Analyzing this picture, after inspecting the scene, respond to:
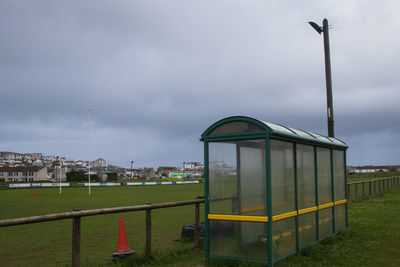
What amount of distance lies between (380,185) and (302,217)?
66.3 feet

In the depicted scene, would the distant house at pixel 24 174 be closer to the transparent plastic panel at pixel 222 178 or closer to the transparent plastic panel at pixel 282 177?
the transparent plastic panel at pixel 222 178

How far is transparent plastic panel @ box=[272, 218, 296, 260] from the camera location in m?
7.24

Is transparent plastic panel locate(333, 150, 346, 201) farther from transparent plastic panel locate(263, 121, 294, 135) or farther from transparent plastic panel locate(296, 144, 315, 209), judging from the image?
transparent plastic panel locate(263, 121, 294, 135)

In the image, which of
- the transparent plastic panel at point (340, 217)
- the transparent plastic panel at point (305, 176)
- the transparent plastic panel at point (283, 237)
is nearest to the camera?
the transparent plastic panel at point (283, 237)

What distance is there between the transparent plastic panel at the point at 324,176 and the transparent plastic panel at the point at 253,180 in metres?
2.74

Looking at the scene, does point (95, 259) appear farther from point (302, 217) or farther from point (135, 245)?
point (302, 217)

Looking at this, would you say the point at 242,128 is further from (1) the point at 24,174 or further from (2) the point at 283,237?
(1) the point at 24,174

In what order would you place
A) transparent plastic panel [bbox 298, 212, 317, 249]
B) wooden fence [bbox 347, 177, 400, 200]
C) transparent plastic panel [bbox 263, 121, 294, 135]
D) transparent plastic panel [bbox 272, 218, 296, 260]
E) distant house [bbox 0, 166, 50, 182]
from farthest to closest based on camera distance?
1. distant house [bbox 0, 166, 50, 182]
2. wooden fence [bbox 347, 177, 400, 200]
3. transparent plastic panel [bbox 298, 212, 317, 249]
4. transparent plastic panel [bbox 263, 121, 294, 135]
5. transparent plastic panel [bbox 272, 218, 296, 260]

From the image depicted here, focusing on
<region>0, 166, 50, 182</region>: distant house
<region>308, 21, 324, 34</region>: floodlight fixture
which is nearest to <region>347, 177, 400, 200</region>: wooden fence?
<region>308, 21, 324, 34</region>: floodlight fixture

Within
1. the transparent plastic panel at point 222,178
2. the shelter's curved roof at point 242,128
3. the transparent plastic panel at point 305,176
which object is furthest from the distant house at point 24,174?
the shelter's curved roof at point 242,128

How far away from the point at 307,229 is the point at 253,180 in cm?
220

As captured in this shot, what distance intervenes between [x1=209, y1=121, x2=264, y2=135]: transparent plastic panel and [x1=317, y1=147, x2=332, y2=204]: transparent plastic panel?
10.4ft

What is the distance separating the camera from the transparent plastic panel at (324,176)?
9.83 metres

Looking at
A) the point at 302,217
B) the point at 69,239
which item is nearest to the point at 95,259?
the point at 69,239
